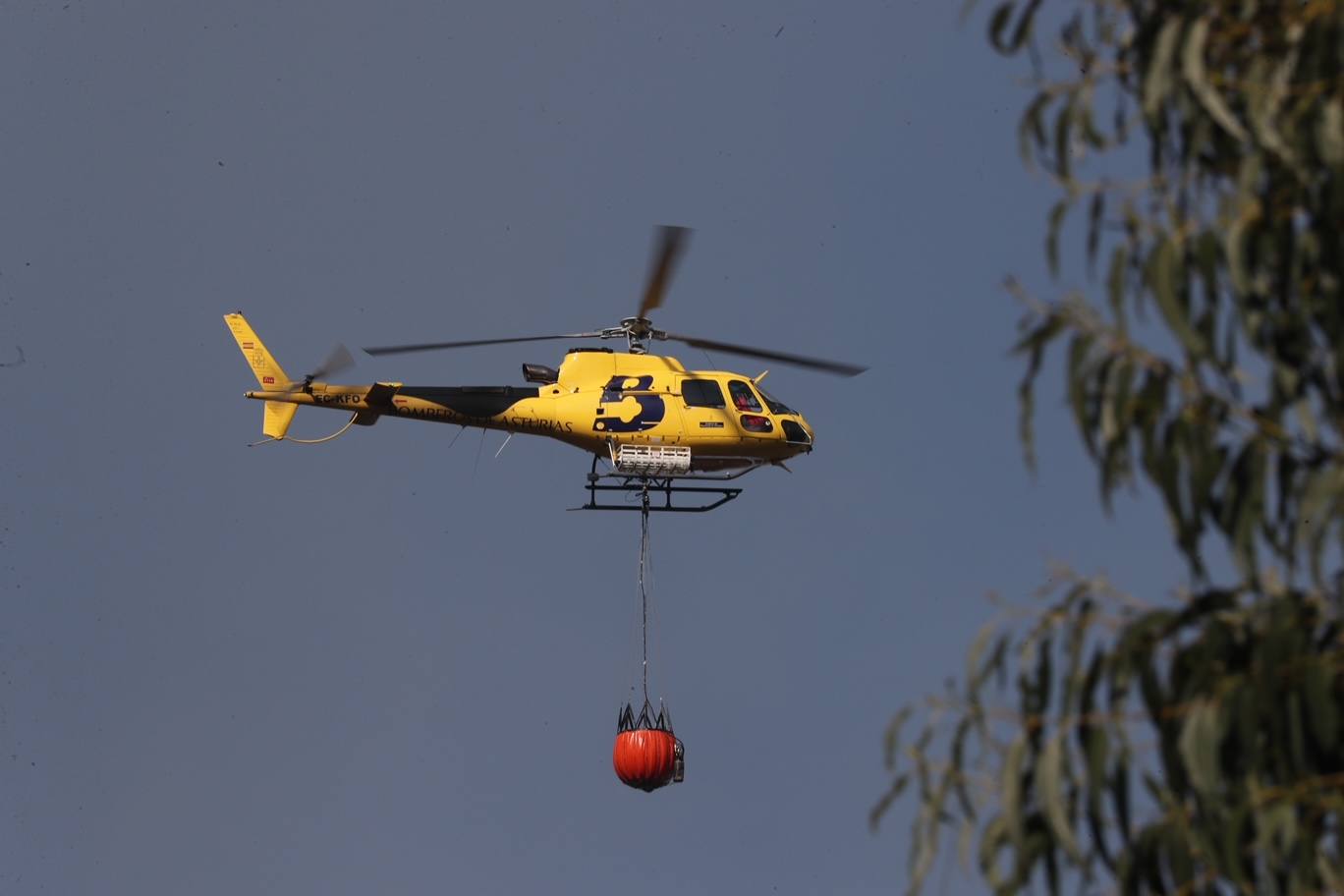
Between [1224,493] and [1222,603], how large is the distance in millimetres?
428

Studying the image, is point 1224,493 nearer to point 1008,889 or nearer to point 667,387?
point 1008,889

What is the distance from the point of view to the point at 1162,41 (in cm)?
887

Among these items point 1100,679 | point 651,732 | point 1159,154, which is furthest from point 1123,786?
point 651,732

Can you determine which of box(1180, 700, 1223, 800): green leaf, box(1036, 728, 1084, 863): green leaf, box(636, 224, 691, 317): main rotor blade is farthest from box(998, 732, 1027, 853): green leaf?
→ box(636, 224, 691, 317): main rotor blade

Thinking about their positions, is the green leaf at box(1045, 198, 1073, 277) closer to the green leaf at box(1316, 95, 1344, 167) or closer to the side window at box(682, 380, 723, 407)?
the green leaf at box(1316, 95, 1344, 167)

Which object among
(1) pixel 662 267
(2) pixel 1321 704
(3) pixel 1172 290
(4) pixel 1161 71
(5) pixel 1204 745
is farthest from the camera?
(1) pixel 662 267

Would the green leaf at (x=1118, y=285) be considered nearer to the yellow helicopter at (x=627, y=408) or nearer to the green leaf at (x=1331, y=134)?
the green leaf at (x=1331, y=134)

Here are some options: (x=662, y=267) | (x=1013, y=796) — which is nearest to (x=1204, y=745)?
(x=1013, y=796)

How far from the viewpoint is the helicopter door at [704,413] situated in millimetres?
25734

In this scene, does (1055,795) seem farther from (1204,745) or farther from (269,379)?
(269,379)

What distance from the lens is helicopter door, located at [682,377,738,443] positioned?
25734 mm

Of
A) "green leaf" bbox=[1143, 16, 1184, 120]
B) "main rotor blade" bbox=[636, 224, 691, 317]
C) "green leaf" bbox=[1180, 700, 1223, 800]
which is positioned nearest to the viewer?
"green leaf" bbox=[1180, 700, 1223, 800]

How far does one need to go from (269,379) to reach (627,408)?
4334mm

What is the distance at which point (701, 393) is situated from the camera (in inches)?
1023
